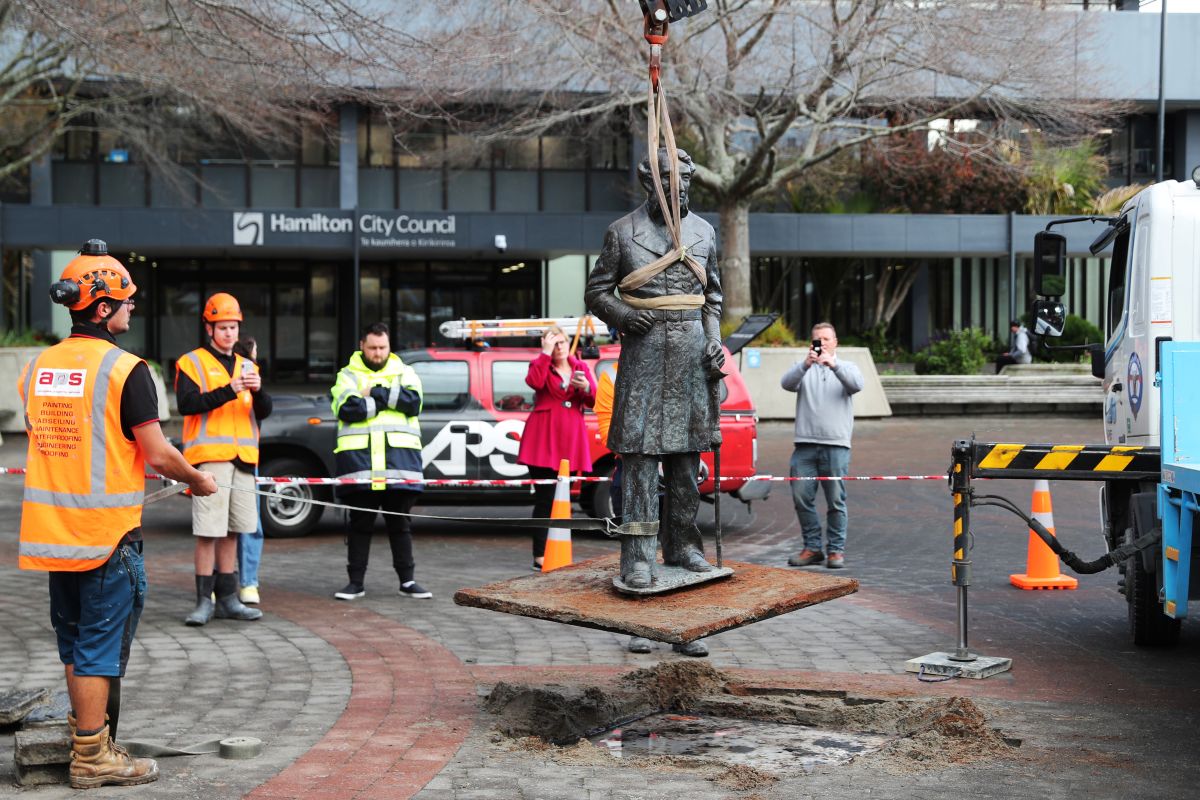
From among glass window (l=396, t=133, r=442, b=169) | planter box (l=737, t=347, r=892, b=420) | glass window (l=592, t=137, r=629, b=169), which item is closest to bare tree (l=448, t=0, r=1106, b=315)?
planter box (l=737, t=347, r=892, b=420)

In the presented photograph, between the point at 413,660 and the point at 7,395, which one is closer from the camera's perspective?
the point at 413,660

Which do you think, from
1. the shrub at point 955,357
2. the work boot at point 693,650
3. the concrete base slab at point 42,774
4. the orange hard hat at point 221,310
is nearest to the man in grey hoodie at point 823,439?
the work boot at point 693,650

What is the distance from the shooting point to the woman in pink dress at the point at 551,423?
10.9m

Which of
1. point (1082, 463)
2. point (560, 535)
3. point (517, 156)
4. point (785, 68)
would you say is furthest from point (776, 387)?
point (1082, 463)

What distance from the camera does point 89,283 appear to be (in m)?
5.57

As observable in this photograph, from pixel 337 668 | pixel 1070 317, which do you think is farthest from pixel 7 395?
pixel 1070 317

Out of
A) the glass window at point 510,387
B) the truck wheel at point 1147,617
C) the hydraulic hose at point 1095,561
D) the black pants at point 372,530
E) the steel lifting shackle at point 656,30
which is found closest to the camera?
the steel lifting shackle at point 656,30

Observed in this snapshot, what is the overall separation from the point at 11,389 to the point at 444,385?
1476cm

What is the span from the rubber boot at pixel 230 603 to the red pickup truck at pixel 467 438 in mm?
3723

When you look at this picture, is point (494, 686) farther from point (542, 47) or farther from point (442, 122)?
point (442, 122)

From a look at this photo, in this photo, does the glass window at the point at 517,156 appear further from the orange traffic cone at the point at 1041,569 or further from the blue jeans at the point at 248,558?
the blue jeans at the point at 248,558

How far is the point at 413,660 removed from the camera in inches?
307

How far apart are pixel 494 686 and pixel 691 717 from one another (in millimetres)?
1024

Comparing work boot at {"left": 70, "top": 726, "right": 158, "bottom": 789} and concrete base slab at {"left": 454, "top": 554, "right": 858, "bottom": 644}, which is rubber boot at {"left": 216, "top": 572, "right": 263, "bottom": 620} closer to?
concrete base slab at {"left": 454, "top": 554, "right": 858, "bottom": 644}
